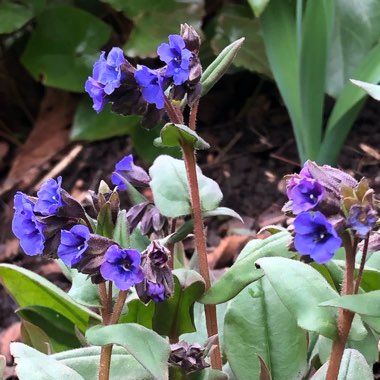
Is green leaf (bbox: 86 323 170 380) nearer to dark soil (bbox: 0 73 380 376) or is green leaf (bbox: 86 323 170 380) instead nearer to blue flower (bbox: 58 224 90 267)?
blue flower (bbox: 58 224 90 267)

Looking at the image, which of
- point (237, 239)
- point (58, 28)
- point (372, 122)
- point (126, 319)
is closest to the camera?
point (126, 319)

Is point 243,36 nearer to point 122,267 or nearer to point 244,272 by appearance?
point 244,272

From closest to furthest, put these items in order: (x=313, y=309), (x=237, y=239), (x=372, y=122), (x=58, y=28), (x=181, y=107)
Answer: (x=313, y=309)
(x=181, y=107)
(x=237, y=239)
(x=372, y=122)
(x=58, y=28)

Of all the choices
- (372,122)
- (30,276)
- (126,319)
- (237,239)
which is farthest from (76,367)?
(372,122)

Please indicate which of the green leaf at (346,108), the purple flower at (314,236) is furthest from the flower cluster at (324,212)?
the green leaf at (346,108)

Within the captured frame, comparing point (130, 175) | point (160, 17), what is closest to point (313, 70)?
point (160, 17)

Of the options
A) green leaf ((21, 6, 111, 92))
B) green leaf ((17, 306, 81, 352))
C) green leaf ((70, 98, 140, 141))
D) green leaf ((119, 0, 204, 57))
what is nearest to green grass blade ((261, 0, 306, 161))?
green leaf ((119, 0, 204, 57))

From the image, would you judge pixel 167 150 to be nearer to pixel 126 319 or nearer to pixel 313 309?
pixel 126 319
